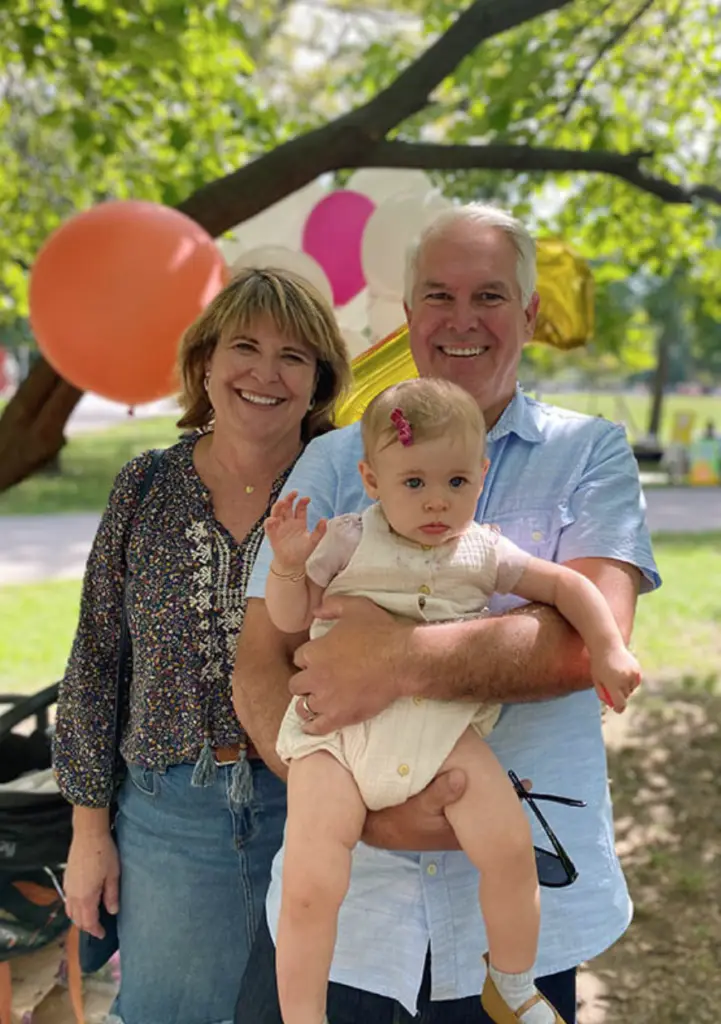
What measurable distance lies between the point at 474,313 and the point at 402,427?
389mm

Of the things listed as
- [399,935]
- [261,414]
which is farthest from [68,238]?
[399,935]

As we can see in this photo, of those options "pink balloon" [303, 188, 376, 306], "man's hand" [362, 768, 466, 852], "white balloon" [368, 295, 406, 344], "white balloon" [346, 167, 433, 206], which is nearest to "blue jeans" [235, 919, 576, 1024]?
"man's hand" [362, 768, 466, 852]

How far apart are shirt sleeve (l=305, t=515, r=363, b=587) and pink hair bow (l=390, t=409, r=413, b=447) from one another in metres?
0.19

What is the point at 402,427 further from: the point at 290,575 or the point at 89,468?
the point at 89,468

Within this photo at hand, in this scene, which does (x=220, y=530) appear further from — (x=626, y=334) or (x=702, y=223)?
(x=626, y=334)

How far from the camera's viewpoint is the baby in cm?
154

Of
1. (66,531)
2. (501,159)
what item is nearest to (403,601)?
(501,159)

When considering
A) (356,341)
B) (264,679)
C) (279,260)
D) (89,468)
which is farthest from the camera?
(89,468)

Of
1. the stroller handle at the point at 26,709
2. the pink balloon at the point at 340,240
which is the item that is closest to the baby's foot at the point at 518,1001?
the stroller handle at the point at 26,709

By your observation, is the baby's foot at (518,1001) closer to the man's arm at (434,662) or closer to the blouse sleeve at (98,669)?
the man's arm at (434,662)

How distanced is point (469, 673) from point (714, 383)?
68.3 m

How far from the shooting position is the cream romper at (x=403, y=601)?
1553 mm

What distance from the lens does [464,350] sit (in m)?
1.85

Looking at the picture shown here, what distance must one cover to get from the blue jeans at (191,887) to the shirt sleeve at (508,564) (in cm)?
74
